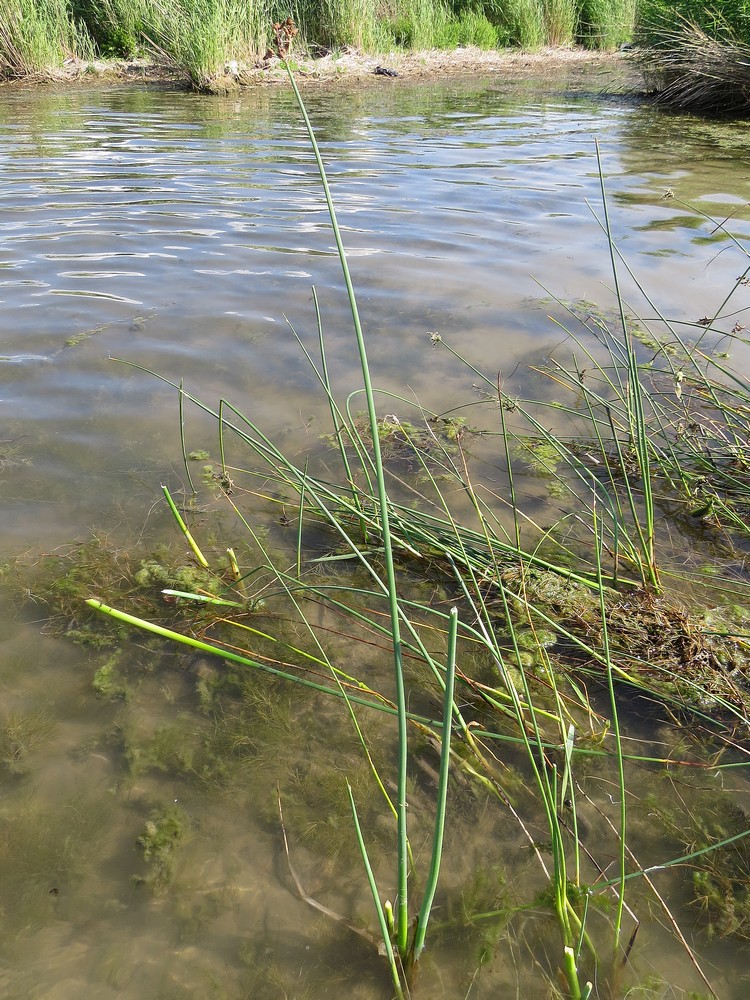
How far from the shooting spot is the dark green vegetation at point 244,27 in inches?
458

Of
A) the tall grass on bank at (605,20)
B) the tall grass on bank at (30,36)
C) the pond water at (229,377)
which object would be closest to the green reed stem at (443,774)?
the pond water at (229,377)

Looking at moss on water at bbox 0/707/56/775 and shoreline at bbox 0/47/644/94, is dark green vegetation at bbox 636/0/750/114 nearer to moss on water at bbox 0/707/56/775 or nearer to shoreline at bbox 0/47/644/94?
shoreline at bbox 0/47/644/94

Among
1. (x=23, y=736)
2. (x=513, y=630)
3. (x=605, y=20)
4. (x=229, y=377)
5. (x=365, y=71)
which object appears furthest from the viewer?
(x=605, y=20)

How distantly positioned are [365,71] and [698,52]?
7156mm

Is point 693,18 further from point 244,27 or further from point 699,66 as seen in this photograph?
point 244,27

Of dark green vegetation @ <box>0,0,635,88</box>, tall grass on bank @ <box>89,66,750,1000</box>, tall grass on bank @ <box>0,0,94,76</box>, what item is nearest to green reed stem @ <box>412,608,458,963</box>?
tall grass on bank @ <box>89,66,750,1000</box>

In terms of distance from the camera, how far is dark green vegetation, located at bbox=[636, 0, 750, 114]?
30.6 feet

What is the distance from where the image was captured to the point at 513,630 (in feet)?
4.49

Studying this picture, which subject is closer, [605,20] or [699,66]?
[699,66]

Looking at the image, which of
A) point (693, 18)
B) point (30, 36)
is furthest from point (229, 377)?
point (30, 36)

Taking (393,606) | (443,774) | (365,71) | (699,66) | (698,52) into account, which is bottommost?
(443,774)

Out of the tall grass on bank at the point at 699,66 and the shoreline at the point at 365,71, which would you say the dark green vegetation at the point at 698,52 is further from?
the shoreline at the point at 365,71

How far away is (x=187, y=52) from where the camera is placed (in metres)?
12.0

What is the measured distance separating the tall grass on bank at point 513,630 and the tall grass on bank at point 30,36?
1257 centimetres
